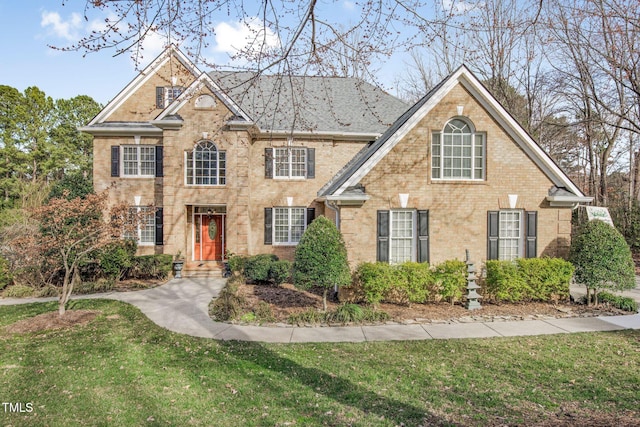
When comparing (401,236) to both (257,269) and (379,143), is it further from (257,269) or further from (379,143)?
(257,269)

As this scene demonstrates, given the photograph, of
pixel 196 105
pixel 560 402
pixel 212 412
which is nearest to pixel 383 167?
pixel 560 402

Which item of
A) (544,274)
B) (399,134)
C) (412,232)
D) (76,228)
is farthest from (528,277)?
(76,228)

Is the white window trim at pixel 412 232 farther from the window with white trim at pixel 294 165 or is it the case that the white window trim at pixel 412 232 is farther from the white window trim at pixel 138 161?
the white window trim at pixel 138 161

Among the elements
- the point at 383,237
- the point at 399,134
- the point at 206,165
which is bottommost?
the point at 383,237

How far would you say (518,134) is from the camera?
1109 centimetres

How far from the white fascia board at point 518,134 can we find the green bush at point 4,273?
17057 millimetres

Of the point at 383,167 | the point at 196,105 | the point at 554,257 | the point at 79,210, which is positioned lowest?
the point at 554,257

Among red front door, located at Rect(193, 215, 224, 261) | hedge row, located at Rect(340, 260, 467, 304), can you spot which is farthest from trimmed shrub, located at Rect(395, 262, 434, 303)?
red front door, located at Rect(193, 215, 224, 261)

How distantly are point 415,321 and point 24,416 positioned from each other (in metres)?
7.64

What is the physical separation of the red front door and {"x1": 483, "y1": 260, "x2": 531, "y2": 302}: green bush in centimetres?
1217

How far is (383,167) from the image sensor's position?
11.0m

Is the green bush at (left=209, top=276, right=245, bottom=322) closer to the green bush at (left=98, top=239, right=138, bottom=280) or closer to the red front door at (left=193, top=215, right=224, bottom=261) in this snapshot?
the green bush at (left=98, top=239, right=138, bottom=280)

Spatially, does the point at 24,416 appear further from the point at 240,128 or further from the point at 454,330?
the point at 240,128

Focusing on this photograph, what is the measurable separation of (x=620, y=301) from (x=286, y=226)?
12.6 metres
